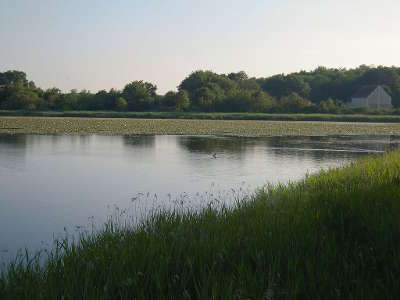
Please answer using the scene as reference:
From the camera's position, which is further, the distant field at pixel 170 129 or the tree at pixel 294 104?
the tree at pixel 294 104

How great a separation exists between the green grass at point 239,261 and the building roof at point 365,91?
83.5 metres

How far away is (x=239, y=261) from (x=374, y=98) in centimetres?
8596

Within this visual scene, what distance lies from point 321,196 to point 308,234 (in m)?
2.50

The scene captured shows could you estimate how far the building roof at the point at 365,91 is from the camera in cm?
8625

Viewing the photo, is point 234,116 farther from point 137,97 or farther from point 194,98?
point 137,97

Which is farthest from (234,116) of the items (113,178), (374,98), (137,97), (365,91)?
(113,178)

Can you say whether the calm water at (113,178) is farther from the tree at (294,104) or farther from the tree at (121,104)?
the tree at (121,104)

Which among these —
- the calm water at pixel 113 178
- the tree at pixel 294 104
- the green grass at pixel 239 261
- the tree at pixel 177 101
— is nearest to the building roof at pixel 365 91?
the tree at pixel 294 104

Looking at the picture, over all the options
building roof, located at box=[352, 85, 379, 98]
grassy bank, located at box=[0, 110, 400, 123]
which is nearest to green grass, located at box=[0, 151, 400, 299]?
grassy bank, located at box=[0, 110, 400, 123]

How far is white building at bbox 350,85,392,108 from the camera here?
85.5 m

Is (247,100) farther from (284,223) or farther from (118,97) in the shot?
(284,223)

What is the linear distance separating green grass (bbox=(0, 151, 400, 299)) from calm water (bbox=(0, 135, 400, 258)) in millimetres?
2165

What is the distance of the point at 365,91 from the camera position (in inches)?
3447

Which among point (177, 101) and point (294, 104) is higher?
point (177, 101)
